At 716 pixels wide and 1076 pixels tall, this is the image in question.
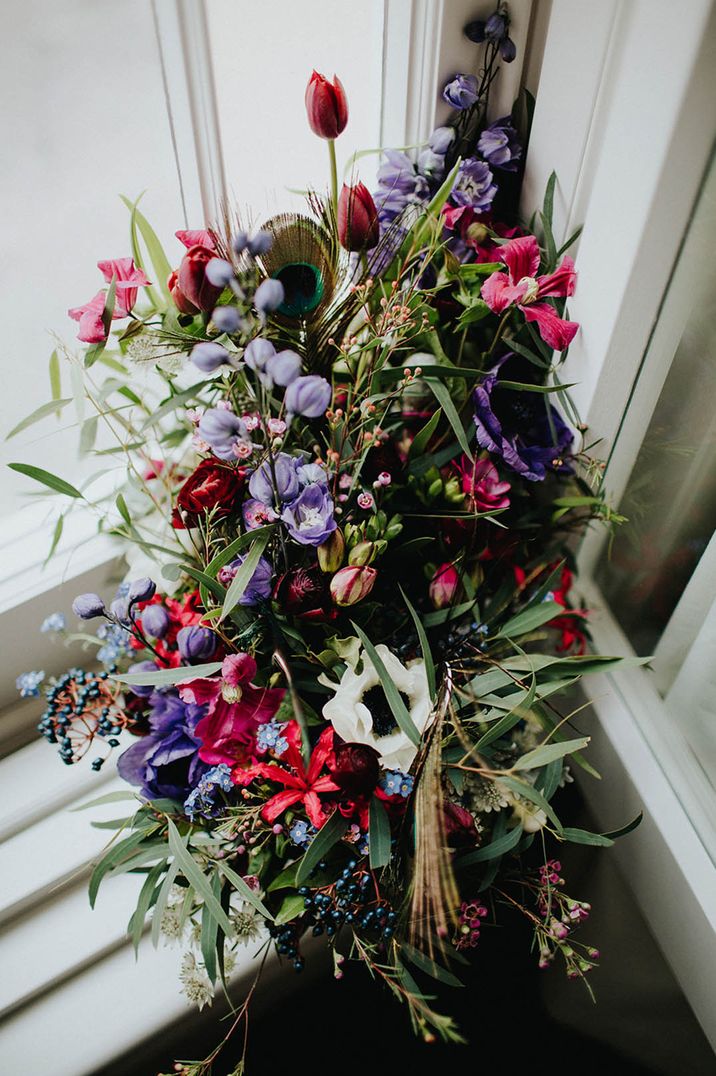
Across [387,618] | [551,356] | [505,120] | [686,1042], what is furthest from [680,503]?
[686,1042]

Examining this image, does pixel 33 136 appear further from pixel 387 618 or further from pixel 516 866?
pixel 516 866

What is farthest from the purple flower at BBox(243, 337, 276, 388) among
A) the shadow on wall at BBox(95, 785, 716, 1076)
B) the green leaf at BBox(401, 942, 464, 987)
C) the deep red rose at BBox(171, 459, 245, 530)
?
the shadow on wall at BBox(95, 785, 716, 1076)

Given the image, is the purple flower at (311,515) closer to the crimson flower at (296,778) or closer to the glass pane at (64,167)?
the crimson flower at (296,778)

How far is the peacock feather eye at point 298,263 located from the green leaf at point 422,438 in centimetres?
13

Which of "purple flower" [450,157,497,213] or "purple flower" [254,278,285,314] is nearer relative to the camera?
"purple flower" [254,278,285,314]

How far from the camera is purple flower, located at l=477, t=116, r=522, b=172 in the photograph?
69 cm

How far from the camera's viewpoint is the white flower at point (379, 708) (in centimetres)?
56

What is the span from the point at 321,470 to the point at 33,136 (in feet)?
1.33

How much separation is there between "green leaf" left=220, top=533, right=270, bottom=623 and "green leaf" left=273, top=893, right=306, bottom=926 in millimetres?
240

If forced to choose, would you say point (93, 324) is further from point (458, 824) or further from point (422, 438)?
point (458, 824)

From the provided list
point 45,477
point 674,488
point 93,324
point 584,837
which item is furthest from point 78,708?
point 674,488

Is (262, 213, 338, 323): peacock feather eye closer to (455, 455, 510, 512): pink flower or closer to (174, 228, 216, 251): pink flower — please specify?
(174, 228, 216, 251): pink flower

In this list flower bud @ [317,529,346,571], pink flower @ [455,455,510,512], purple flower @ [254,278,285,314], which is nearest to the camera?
purple flower @ [254,278,285,314]

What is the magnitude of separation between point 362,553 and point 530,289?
25cm
